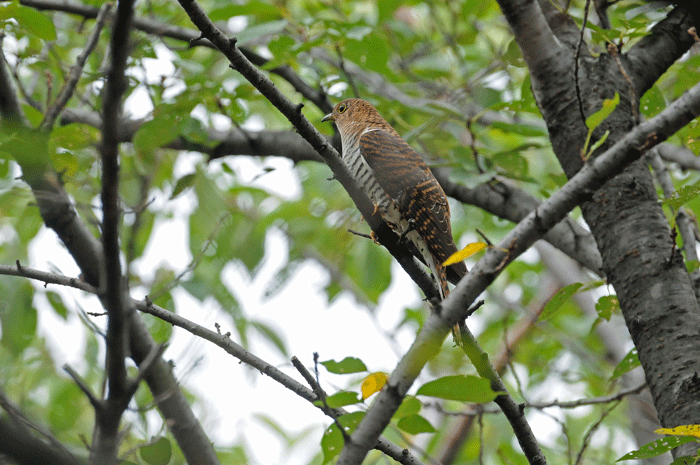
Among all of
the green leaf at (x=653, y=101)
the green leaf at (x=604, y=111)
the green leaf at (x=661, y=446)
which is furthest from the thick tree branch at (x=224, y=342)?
the green leaf at (x=653, y=101)

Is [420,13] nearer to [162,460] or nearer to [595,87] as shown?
[595,87]

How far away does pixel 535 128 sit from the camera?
3607mm

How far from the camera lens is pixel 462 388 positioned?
139cm

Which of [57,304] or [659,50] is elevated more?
[659,50]

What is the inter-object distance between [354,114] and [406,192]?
133cm

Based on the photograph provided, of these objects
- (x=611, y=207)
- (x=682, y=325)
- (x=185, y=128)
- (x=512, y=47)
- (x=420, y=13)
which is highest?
(x=420, y=13)

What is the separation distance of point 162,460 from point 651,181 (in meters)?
2.48

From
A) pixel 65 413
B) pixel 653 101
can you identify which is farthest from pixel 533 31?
pixel 65 413

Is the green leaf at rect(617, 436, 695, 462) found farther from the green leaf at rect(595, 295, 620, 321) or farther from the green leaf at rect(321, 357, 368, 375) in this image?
the green leaf at rect(595, 295, 620, 321)

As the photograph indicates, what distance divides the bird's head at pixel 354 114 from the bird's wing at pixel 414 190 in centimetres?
62

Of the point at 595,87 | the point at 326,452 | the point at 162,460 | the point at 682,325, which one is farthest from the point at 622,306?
the point at 162,460

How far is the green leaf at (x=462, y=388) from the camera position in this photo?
4.53ft

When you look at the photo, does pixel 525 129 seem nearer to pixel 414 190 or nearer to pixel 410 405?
pixel 414 190

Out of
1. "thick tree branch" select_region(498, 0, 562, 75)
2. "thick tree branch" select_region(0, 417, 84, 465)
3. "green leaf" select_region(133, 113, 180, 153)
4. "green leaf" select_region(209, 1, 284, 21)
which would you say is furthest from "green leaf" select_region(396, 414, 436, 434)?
"green leaf" select_region(209, 1, 284, 21)
